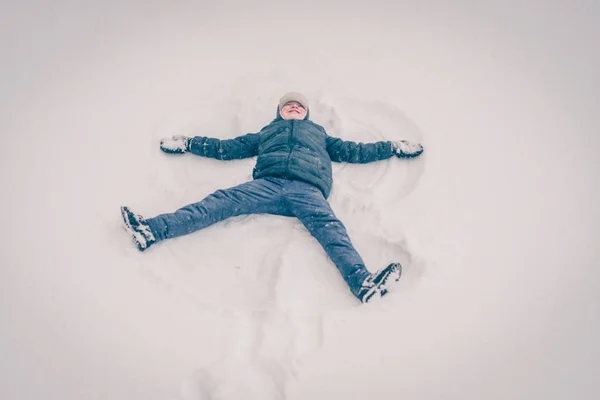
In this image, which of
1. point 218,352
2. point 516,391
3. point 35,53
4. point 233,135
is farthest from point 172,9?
point 516,391

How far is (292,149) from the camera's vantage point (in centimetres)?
249

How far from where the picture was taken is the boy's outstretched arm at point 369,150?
258 centimetres

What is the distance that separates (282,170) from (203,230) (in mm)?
490

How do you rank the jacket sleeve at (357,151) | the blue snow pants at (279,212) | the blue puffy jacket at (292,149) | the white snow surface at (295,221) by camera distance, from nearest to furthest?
1. the white snow surface at (295,221)
2. the blue snow pants at (279,212)
3. the blue puffy jacket at (292,149)
4. the jacket sleeve at (357,151)

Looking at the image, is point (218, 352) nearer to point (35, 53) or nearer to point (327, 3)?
point (35, 53)

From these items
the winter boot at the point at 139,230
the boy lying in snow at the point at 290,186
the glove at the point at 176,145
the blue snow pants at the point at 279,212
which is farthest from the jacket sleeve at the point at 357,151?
the winter boot at the point at 139,230

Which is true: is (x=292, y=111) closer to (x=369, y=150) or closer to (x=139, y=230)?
(x=369, y=150)

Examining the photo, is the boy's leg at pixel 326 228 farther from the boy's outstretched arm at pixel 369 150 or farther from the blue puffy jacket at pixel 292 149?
the boy's outstretched arm at pixel 369 150

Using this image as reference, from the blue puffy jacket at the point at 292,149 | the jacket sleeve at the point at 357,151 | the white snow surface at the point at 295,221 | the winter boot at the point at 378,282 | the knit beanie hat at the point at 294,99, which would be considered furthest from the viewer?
the knit beanie hat at the point at 294,99

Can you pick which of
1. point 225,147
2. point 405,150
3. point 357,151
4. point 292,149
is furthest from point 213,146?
point 405,150

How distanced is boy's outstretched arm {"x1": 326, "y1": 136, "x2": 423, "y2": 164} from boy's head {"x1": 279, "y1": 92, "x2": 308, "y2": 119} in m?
0.26

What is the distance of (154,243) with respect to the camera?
6.84ft

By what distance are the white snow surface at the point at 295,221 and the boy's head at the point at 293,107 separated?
202 millimetres

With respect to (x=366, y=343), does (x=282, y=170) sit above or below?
above
